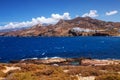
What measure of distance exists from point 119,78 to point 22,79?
700 centimetres

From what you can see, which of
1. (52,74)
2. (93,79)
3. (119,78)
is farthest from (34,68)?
(119,78)

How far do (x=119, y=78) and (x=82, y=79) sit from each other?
13.6ft

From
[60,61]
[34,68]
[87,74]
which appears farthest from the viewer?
[60,61]

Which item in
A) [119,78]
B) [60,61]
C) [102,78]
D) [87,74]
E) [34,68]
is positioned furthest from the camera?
[60,61]

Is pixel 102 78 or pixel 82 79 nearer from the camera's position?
A: pixel 102 78

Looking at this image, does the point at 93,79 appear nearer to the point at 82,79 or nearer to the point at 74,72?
the point at 82,79

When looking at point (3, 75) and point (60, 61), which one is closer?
point (3, 75)

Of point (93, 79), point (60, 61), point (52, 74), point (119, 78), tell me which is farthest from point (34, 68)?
→ point (60, 61)

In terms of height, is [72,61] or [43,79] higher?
[43,79]

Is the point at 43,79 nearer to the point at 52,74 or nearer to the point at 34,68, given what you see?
the point at 52,74

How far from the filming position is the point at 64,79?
20.0m

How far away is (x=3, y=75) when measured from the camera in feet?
83.4

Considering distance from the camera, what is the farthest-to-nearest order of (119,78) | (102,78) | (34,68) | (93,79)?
(34,68), (93,79), (102,78), (119,78)

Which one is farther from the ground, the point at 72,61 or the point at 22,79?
the point at 22,79
